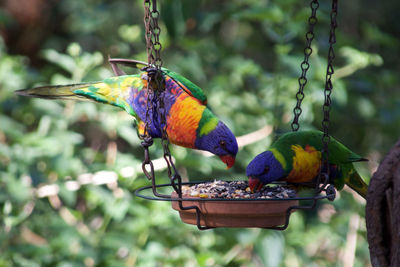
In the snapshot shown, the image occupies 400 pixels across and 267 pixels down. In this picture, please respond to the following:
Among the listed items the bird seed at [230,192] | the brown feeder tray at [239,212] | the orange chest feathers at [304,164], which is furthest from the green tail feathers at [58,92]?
the orange chest feathers at [304,164]

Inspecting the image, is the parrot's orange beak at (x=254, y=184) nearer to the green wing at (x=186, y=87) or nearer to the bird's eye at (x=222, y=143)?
the bird's eye at (x=222, y=143)

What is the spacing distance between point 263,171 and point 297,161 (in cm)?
19

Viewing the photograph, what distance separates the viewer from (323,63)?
3.41m

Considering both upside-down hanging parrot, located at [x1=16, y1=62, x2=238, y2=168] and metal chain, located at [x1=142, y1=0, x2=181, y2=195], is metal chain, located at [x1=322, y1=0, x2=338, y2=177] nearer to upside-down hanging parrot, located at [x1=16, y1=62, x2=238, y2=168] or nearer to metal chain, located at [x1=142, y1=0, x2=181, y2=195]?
upside-down hanging parrot, located at [x1=16, y1=62, x2=238, y2=168]

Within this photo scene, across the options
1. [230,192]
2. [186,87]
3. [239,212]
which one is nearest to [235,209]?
[239,212]

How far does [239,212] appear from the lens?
5.29 feet

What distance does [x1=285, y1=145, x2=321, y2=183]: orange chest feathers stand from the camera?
6.53 ft

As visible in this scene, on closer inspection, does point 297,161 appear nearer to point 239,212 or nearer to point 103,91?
point 239,212

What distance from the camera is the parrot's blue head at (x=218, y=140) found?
2057 mm

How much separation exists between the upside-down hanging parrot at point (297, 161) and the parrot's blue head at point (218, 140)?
0.17 m

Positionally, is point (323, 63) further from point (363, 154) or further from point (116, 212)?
point (116, 212)

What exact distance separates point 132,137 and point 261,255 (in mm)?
1164

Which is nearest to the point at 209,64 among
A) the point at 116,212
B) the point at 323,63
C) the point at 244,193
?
the point at 323,63

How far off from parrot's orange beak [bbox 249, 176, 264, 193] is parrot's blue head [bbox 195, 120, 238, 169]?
0.24 metres
